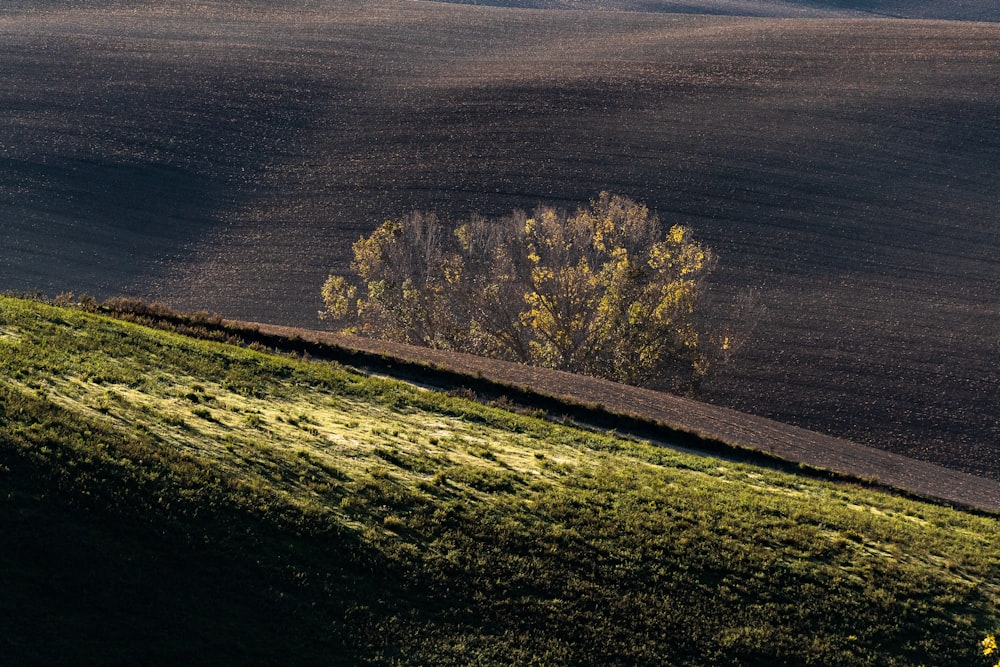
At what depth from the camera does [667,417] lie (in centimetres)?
3797

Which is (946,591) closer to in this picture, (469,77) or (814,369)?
(814,369)

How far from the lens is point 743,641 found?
68.3 feet

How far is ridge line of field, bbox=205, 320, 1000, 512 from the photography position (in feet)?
118

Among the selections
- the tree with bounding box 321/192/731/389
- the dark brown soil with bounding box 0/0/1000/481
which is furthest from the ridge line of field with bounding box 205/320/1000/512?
the dark brown soil with bounding box 0/0/1000/481

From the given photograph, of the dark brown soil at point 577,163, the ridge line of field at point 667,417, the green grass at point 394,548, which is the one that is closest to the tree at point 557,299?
the dark brown soil at point 577,163

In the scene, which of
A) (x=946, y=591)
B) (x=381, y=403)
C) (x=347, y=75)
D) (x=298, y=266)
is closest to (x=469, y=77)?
(x=347, y=75)

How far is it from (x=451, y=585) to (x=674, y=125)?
68597 mm

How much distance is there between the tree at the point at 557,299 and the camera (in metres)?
47.8

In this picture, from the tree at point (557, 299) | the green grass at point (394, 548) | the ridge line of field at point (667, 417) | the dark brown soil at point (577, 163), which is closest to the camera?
the green grass at point (394, 548)

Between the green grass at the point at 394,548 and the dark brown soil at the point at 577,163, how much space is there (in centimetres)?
2410

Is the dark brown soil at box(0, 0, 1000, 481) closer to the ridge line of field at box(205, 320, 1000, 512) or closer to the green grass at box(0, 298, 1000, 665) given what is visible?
the ridge line of field at box(205, 320, 1000, 512)

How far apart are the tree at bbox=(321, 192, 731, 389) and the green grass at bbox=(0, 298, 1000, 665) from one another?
17.5m

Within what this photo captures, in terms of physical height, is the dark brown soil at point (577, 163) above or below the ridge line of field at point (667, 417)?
above

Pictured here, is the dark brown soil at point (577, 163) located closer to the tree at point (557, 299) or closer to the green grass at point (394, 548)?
the tree at point (557, 299)
